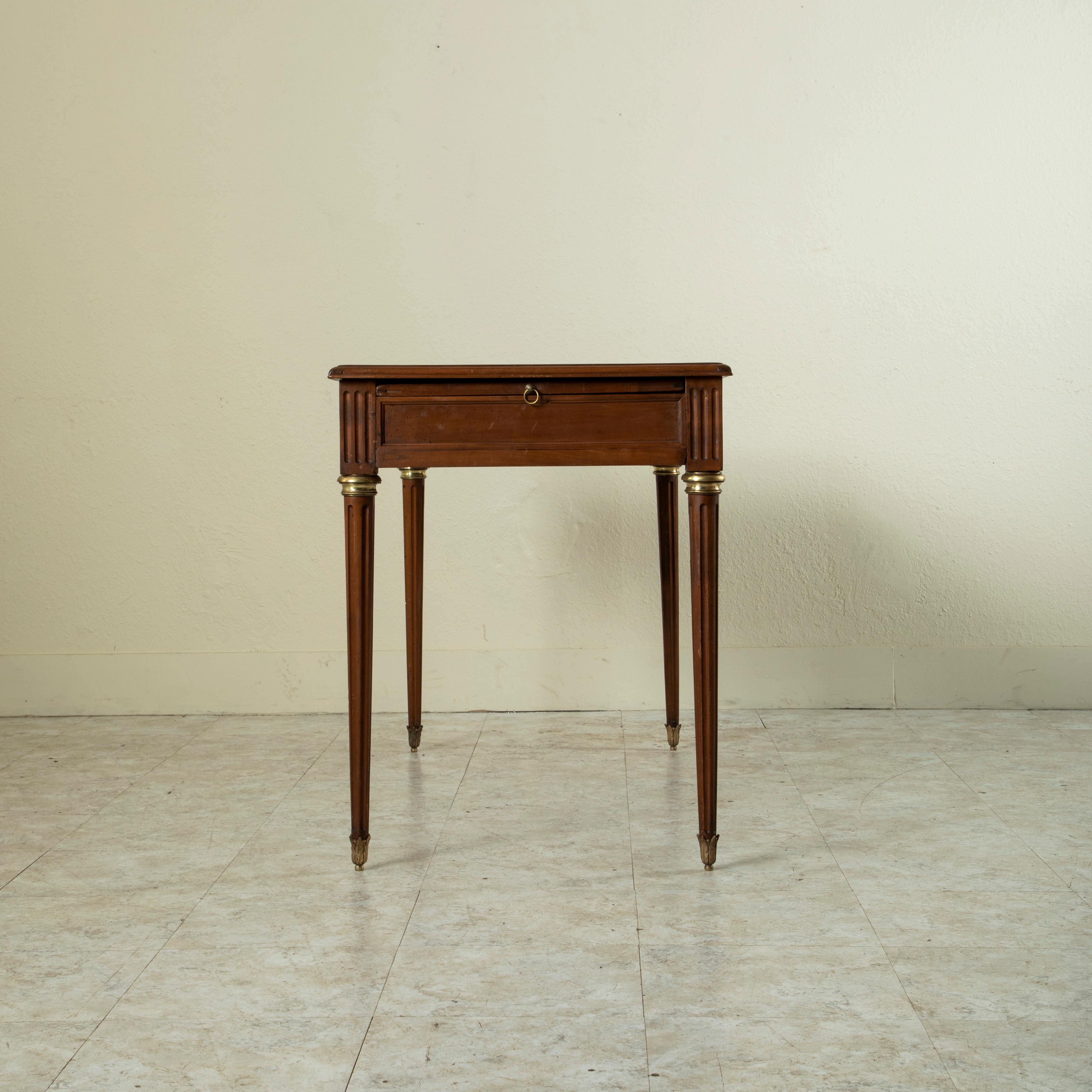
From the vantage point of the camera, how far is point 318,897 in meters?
1.61

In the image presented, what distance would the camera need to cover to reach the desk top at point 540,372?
1680mm

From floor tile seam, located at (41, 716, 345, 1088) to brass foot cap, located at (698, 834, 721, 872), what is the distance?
743 mm

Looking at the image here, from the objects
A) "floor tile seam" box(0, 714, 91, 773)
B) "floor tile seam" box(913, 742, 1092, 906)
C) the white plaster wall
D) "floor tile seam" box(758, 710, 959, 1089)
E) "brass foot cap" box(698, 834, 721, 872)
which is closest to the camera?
"floor tile seam" box(758, 710, 959, 1089)

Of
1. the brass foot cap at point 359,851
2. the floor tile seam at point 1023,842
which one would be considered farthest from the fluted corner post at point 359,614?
the floor tile seam at point 1023,842

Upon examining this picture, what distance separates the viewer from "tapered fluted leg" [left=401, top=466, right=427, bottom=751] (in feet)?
8.00

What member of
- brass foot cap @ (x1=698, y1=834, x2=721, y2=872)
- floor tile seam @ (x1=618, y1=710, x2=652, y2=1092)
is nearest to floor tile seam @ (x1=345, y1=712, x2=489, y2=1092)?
floor tile seam @ (x1=618, y1=710, x2=652, y2=1092)

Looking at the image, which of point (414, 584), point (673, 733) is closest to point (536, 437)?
point (414, 584)

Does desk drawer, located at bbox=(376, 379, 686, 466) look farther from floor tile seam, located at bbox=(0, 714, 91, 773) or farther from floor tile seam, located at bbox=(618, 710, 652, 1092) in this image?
floor tile seam, located at bbox=(0, 714, 91, 773)

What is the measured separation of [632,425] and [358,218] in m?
1.39

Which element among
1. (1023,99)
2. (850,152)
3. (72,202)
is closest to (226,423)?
(72,202)

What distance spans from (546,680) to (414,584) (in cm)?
54

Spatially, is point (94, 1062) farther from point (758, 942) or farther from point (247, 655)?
point (247, 655)

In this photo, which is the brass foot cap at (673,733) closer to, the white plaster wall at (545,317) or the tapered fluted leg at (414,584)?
the white plaster wall at (545,317)

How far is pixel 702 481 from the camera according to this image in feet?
5.54
